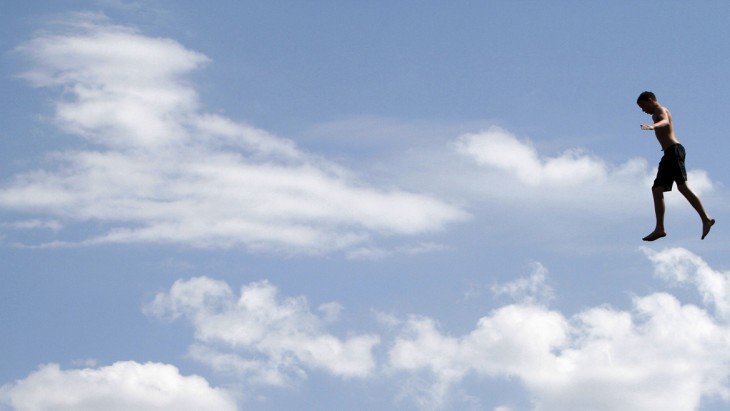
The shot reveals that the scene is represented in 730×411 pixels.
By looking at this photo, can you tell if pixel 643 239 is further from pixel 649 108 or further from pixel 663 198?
pixel 649 108

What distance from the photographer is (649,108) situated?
27.0 m

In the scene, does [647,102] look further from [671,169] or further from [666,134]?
[671,169]

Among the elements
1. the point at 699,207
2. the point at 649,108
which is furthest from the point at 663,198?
the point at 649,108

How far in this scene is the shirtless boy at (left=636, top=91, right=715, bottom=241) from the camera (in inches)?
1063

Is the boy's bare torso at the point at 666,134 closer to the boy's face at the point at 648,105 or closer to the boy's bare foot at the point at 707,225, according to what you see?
the boy's face at the point at 648,105

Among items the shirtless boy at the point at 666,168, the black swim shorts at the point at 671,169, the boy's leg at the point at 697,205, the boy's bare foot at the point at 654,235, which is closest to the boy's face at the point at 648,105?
the shirtless boy at the point at 666,168

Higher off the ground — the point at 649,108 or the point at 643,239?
the point at 649,108

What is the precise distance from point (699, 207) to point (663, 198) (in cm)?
83

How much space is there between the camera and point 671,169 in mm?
28000

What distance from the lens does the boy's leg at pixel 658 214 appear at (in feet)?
93.3

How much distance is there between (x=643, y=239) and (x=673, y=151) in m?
2.15

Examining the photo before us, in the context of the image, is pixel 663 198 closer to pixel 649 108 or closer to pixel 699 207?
pixel 699 207

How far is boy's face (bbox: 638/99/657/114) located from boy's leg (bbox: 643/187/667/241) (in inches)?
87.9

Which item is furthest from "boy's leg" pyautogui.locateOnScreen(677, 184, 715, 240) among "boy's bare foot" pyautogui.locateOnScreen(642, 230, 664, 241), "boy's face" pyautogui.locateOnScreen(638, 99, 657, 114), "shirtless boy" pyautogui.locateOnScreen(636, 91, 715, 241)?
"boy's face" pyautogui.locateOnScreen(638, 99, 657, 114)
